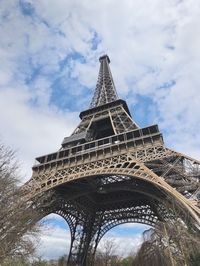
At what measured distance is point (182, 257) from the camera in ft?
53.3

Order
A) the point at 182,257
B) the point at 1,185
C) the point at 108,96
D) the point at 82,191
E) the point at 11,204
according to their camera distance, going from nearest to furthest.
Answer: the point at 1,185, the point at 11,204, the point at 182,257, the point at 82,191, the point at 108,96

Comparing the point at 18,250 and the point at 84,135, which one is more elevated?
the point at 84,135

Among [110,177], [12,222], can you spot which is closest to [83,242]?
[110,177]

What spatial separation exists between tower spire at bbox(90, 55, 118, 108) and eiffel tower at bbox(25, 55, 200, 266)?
5.8 inches

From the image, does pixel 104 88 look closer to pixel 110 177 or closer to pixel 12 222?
pixel 110 177

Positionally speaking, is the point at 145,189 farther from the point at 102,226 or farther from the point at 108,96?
the point at 108,96

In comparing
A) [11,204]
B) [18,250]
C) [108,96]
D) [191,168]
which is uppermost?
[108,96]

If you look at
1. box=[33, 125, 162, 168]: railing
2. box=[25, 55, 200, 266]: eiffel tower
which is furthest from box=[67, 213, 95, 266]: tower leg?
box=[33, 125, 162, 168]: railing

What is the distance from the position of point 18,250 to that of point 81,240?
51.8ft

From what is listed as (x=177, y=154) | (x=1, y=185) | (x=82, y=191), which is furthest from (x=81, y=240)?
(x=1, y=185)

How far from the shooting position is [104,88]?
36.7 meters

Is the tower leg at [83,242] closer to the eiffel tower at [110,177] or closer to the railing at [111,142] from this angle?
the eiffel tower at [110,177]

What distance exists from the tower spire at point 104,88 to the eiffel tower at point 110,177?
0.15 meters

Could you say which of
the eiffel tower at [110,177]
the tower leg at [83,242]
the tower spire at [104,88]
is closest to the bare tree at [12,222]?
the eiffel tower at [110,177]
